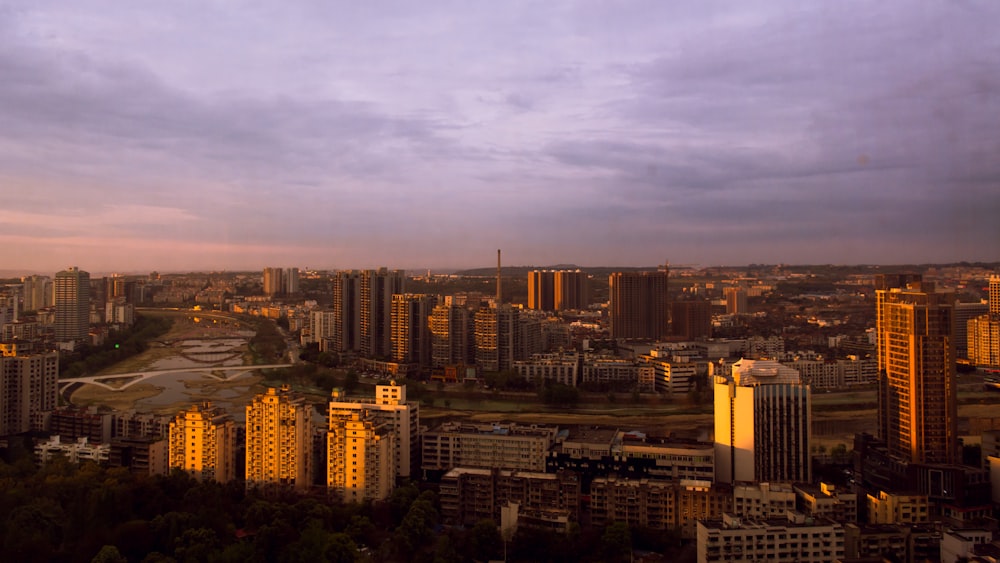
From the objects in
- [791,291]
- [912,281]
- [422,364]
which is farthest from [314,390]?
[912,281]

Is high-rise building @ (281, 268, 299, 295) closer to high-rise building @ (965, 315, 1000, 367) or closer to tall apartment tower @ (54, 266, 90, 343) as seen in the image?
tall apartment tower @ (54, 266, 90, 343)

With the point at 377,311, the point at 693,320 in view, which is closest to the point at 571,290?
the point at 693,320

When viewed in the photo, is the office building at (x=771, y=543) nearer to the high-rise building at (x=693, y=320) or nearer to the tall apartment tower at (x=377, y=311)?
the high-rise building at (x=693, y=320)

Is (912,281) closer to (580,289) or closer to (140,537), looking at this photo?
(140,537)

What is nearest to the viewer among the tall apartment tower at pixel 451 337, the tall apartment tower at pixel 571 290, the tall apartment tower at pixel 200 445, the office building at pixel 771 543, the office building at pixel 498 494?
the office building at pixel 771 543

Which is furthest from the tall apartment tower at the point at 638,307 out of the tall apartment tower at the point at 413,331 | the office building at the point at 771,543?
the office building at the point at 771,543

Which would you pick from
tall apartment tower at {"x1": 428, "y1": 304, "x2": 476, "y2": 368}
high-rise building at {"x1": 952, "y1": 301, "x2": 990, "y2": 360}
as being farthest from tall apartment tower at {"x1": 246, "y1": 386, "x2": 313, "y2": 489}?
tall apartment tower at {"x1": 428, "y1": 304, "x2": 476, "y2": 368}
